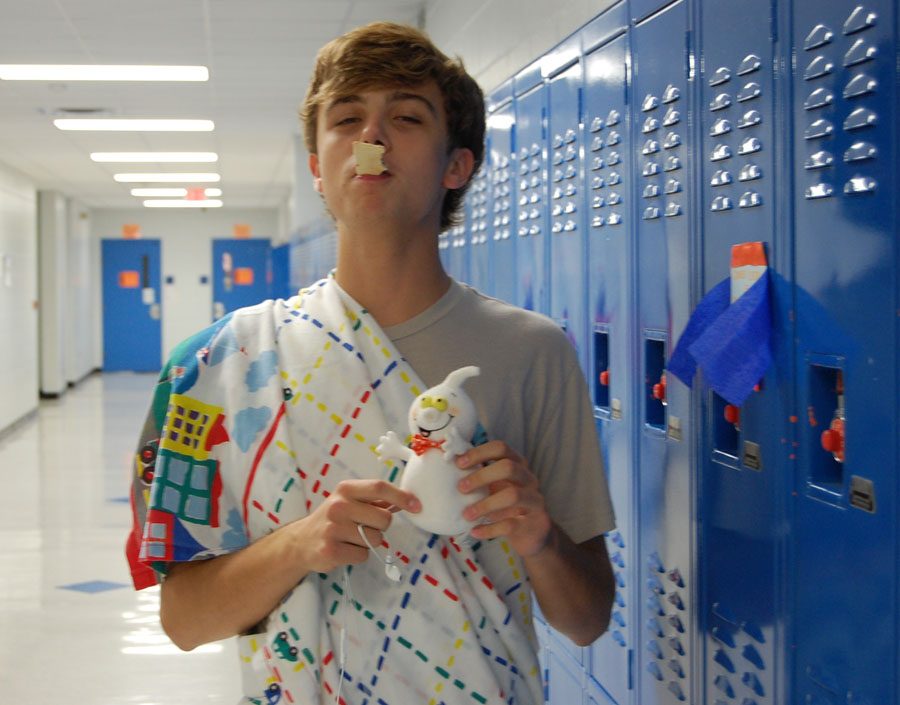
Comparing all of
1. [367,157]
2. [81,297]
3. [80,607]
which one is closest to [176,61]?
[80,607]

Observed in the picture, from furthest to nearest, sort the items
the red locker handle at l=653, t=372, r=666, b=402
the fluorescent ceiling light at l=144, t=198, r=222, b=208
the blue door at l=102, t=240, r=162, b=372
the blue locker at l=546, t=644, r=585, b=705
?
1. the blue door at l=102, t=240, r=162, b=372
2. the fluorescent ceiling light at l=144, t=198, r=222, b=208
3. the blue locker at l=546, t=644, r=585, b=705
4. the red locker handle at l=653, t=372, r=666, b=402

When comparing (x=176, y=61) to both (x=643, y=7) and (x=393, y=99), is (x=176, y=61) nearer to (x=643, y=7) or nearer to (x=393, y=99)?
(x=643, y=7)

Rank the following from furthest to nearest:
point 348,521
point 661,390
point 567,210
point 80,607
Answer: point 80,607 < point 567,210 < point 661,390 < point 348,521

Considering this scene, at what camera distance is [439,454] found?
144 cm

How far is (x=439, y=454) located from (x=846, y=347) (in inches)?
24.5

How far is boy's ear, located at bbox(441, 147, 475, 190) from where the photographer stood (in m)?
1.72

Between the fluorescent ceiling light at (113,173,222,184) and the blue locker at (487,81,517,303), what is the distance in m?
12.4

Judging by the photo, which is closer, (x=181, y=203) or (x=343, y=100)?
(x=343, y=100)

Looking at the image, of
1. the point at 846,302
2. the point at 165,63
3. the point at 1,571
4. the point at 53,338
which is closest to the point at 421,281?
the point at 846,302

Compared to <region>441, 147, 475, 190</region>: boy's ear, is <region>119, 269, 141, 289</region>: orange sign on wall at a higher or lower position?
higher

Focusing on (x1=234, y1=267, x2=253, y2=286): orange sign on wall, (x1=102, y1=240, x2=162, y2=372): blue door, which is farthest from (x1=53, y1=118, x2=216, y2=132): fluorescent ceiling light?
(x1=102, y1=240, x2=162, y2=372): blue door

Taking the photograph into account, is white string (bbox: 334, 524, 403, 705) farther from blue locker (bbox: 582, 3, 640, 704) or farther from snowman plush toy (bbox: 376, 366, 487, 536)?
blue locker (bbox: 582, 3, 640, 704)

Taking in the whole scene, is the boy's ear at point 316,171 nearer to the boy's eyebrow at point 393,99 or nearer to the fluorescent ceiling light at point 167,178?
the boy's eyebrow at point 393,99

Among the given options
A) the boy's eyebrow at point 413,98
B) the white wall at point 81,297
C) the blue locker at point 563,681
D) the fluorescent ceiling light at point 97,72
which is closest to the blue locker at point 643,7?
the boy's eyebrow at point 413,98
